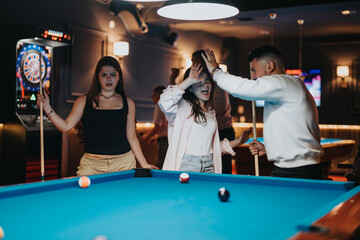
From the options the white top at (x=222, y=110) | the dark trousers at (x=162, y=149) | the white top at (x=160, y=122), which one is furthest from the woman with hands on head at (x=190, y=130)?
the dark trousers at (x=162, y=149)

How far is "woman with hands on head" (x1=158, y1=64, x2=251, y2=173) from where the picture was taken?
118 inches

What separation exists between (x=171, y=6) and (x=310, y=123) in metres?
1.16

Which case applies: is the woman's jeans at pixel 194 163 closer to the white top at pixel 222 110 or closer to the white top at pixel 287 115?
the white top at pixel 287 115

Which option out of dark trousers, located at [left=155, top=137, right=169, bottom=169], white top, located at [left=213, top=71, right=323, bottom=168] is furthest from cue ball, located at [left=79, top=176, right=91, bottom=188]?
dark trousers, located at [left=155, top=137, right=169, bottom=169]

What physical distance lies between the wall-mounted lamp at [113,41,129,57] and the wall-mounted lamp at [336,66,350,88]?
15.7 feet

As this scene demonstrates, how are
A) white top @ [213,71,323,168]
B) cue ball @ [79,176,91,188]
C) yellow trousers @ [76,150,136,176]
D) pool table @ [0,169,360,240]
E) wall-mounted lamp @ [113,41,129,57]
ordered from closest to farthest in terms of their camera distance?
pool table @ [0,169,360,240] → cue ball @ [79,176,91,188] → white top @ [213,71,323,168] → yellow trousers @ [76,150,136,176] → wall-mounted lamp @ [113,41,129,57]

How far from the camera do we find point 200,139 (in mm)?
3012

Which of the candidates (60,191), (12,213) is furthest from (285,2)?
(12,213)

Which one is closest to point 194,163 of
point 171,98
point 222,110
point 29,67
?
point 171,98

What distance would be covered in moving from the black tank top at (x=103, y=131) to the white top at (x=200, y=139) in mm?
585

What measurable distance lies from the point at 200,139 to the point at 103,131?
73 centimetres

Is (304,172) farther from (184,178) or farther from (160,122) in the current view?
(160,122)

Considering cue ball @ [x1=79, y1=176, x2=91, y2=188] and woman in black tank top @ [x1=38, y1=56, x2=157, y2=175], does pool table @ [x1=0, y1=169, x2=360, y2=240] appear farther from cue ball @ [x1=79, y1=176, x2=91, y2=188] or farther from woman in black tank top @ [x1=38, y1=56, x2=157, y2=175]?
woman in black tank top @ [x1=38, y1=56, x2=157, y2=175]

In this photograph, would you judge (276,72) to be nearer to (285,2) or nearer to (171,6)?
(171,6)
